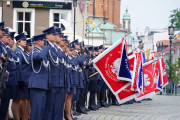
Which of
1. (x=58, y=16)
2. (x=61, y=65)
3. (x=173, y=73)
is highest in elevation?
(x=58, y=16)

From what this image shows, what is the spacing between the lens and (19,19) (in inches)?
1412

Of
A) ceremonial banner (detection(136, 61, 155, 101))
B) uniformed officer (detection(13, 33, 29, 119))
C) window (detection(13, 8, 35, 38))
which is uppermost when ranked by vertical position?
window (detection(13, 8, 35, 38))

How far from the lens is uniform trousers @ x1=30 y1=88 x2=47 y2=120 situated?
31.7ft

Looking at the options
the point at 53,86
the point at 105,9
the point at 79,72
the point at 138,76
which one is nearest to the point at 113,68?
the point at 79,72

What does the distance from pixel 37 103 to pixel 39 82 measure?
430mm

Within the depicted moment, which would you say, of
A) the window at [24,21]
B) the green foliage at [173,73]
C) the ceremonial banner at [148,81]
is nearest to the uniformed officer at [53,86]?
the ceremonial banner at [148,81]

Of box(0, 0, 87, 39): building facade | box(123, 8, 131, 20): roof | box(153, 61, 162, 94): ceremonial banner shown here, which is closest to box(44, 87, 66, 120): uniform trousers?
box(153, 61, 162, 94): ceremonial banner

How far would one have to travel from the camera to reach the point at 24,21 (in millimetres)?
35719

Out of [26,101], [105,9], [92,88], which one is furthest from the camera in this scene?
[105,9]

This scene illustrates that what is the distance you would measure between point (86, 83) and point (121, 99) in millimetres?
1785

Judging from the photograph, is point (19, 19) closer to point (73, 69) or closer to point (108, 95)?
point (108, 95)

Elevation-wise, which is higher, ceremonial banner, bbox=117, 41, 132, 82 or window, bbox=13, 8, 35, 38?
window, bbox=13, 8, 35, 38

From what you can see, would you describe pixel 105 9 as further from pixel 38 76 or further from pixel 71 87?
pixel 38 76

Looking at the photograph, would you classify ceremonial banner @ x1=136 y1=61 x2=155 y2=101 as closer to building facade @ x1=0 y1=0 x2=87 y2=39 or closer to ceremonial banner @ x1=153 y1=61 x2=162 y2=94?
ceremonial banner @ x1=153 y1=61 x2=162 y2=94
